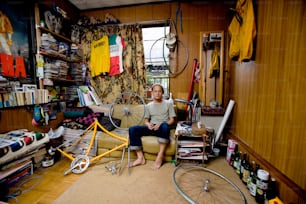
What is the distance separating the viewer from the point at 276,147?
→ 1350 millimetres

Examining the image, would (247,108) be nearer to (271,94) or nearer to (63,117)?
(271,94)

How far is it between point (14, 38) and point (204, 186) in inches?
116

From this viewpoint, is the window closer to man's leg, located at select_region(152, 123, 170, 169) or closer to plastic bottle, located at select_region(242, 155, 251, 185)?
man's leg, located at select_region(152, 123, 170, 169)

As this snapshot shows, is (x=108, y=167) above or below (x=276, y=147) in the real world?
below

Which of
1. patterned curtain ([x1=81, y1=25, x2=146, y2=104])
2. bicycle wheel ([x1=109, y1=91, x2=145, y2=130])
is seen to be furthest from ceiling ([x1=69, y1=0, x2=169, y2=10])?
bicycle wheel ([x1=109, y1=91, x2=145, y2=130])

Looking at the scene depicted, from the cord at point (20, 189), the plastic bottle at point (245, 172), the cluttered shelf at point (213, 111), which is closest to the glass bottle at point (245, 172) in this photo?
the plastic bottle at point (245, 172)

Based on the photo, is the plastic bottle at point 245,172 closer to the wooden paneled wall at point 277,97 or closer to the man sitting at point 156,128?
the wooden paneled wall at point 277,97

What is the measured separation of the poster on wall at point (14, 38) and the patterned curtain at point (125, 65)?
1051 mm

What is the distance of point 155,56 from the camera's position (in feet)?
9.71

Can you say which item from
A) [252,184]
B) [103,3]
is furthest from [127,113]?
[103,3]

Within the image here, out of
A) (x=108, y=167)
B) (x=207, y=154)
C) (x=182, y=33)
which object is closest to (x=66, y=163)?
(x=108, y=167)

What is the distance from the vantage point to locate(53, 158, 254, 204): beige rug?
137 cm

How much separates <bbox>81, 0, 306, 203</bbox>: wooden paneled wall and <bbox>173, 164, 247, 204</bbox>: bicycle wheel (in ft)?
1.33

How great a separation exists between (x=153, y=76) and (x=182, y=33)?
0.98m
